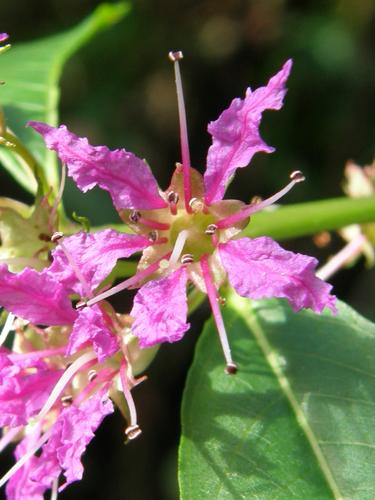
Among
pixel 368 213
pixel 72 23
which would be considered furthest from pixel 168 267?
pixel 72 23

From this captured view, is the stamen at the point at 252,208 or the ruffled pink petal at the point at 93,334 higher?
the stamen at the point at 252,208

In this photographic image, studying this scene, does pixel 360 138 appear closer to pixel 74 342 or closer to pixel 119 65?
pixel 119 65

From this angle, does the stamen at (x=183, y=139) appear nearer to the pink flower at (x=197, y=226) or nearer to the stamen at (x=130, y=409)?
the pink flower at (x=197, y=226)

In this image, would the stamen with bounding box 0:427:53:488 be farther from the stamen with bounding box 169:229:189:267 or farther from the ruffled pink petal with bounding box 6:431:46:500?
the stamen with bounding box 169:229:189:267

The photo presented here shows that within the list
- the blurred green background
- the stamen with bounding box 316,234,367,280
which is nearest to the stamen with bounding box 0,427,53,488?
the stamen with bounding box 316,234,367,280

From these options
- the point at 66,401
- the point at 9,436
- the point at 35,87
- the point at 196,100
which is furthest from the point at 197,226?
the point at 196,100

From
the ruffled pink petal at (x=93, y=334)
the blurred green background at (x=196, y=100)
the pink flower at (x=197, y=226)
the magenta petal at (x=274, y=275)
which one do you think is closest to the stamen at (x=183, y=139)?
the pink flower at (x=197, y=226)
